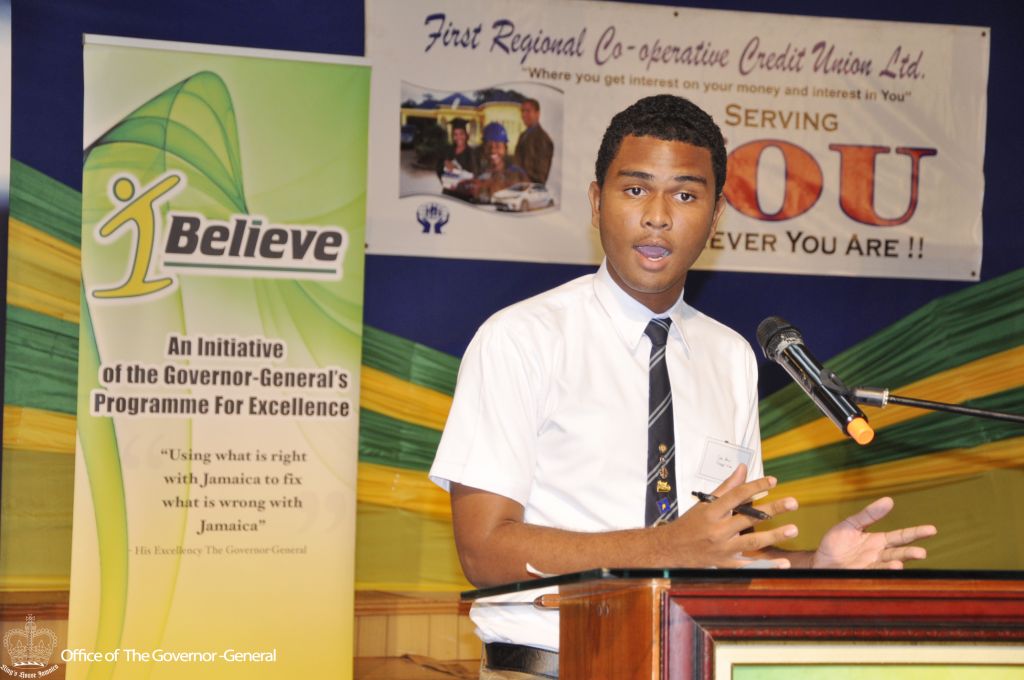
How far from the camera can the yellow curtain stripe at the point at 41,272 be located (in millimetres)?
4781

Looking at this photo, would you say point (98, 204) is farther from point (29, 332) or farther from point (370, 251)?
point (370, 251)

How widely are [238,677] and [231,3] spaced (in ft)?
8.98

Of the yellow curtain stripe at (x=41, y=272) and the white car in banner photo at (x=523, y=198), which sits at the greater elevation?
the white car in banner photo at (x=523, y=198)

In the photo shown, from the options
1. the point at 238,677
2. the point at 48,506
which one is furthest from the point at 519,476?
the point at 48,506

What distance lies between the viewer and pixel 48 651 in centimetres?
469

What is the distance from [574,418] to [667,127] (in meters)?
0.60

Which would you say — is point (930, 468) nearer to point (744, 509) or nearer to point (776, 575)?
point (744, 509)
